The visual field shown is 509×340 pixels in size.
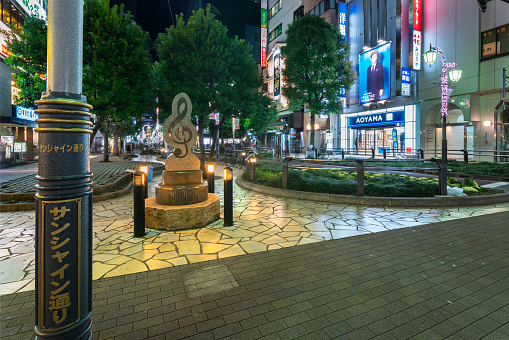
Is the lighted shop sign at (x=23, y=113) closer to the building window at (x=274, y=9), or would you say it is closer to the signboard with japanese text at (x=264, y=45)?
the signboard with japanese text at (x=264, y=45)

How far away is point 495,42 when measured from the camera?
66.4ft

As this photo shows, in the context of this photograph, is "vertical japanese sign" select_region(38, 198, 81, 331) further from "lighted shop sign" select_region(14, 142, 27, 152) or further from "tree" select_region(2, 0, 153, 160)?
"lighted shop sign" select_region(14, 142, 27, 152)

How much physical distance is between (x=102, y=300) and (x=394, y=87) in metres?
30.8

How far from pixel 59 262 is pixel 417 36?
30338mm

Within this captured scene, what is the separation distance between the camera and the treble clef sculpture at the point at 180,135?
7.06 metres

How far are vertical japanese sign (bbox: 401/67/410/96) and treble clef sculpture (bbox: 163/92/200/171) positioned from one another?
24.7m

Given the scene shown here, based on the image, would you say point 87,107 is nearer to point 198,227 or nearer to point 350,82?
point 198,227

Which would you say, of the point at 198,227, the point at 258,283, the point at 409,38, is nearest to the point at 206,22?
the point at 198,227

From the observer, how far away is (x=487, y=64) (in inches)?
814

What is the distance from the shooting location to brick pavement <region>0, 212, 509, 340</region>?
2652 millimetres

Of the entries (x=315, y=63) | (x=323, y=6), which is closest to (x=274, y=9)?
(x=323, y=6)

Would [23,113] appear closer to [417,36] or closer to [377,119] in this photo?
[377,119]

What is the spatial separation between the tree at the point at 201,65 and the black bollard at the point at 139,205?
967 cm

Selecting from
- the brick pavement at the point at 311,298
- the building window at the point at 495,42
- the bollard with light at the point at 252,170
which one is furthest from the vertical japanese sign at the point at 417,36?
the brick pavement at the point at 311,298
